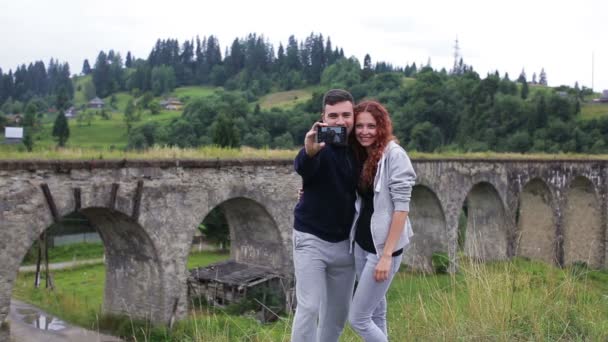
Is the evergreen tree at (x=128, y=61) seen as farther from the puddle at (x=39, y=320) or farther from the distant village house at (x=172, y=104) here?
the puddle at (x=39, y=320)

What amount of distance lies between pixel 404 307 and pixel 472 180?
13675mm

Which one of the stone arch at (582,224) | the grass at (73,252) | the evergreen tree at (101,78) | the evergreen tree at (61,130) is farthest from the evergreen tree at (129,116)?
the stone arch at (582,224)

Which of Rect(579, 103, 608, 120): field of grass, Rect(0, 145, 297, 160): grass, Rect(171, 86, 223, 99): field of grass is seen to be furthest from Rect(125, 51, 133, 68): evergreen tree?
Rect(0, 145, 297, 160): grass

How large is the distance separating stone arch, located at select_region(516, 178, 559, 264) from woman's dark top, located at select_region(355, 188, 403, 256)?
18.5 meters

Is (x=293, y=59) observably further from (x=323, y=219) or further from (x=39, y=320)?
(x=323, y=219)

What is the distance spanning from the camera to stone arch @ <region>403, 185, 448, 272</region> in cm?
1727

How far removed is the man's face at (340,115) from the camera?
3.50m

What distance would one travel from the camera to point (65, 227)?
92.6 feet

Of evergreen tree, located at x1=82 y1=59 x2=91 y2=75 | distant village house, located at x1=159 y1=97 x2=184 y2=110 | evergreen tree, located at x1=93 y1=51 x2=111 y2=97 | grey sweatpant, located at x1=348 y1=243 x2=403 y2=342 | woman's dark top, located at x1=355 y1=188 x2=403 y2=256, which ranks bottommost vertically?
grey sweatpant, located at x1=348 y1=243 x2=403 y2=342

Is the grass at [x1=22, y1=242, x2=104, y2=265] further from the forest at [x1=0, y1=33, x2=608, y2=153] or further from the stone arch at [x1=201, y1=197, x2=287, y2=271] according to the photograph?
the stone arch at [x1=201, y1=197, x2=287, y2=271]

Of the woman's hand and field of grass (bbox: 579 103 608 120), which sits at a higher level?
field of grass (bbox: 579 103 608 120)

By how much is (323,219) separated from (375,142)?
59cm

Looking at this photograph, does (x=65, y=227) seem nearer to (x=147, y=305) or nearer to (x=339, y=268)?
(x=147, y=305)

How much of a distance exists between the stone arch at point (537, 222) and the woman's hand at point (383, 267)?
18680mm
